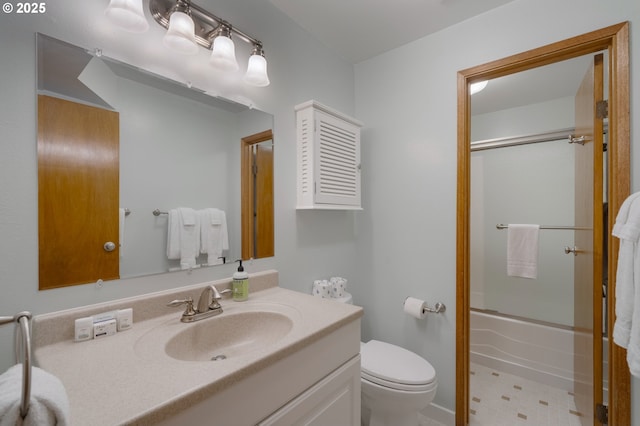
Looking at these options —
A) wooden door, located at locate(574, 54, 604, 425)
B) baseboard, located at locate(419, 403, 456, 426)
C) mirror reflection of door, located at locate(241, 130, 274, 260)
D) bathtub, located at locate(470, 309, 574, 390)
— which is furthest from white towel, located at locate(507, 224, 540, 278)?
mirror reflection of door, located at locate(241, 130, 274, 260)

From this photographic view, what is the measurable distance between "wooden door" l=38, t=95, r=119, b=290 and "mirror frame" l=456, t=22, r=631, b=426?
1.68 m

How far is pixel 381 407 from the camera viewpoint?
1.38 metres

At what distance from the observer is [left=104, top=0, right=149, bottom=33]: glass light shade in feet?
2.90

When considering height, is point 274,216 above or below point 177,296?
above

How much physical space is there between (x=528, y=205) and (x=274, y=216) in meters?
2.53

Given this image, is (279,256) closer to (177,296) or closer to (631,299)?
(177,296)

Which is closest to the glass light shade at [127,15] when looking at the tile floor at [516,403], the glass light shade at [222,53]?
the glass light shade at [222,53]

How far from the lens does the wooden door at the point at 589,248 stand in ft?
4.42

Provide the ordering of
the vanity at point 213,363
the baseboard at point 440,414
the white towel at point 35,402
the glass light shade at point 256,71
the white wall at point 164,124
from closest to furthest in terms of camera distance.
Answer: the white towel at point 35,402, the vanity at point 213,363, the white wall at point 164,124, the glass light shade at point 256,71, the baseboard at point 440,414

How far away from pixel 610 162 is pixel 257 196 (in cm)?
167

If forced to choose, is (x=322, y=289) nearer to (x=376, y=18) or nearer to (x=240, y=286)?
(x=240, y=286)

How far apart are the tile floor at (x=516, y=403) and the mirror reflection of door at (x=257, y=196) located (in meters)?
1.67

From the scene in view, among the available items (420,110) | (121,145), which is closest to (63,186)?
(121,145)

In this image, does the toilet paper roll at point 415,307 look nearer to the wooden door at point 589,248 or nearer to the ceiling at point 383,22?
the wooden door at point 589,248
